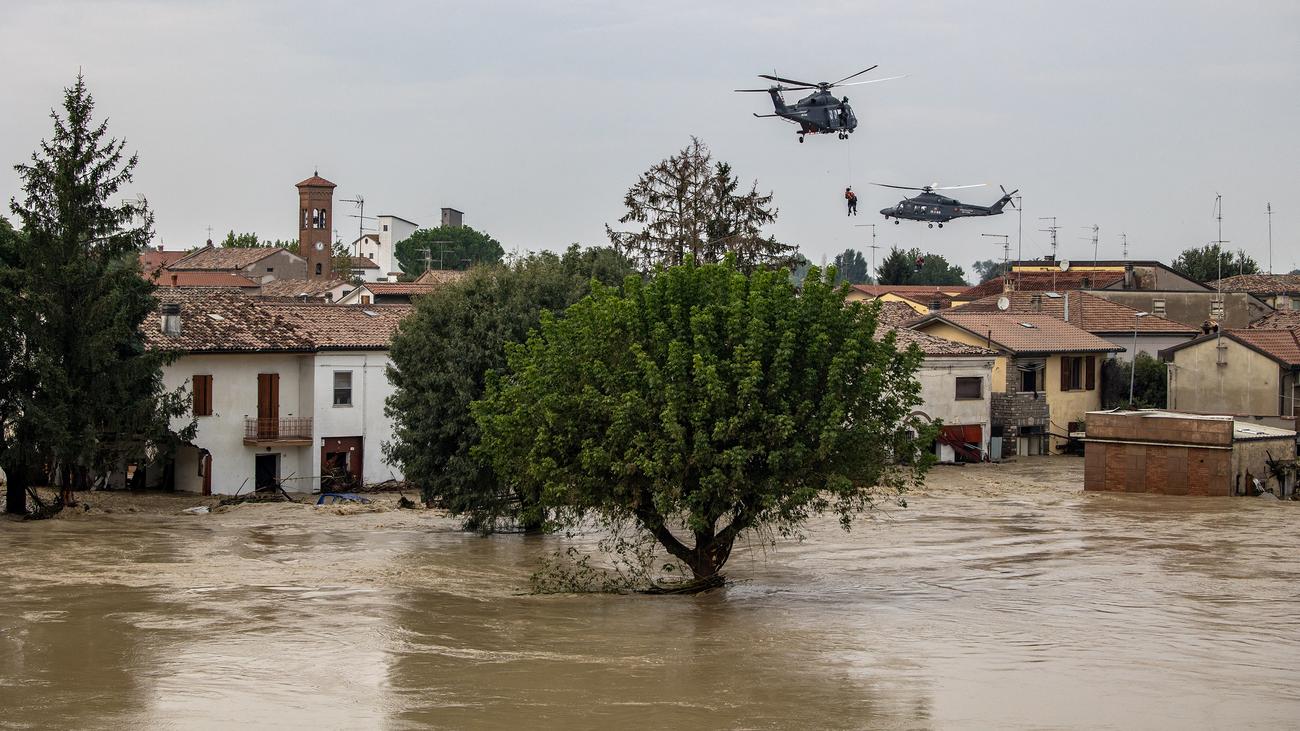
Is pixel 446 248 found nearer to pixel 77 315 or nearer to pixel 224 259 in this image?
pixel 224 259

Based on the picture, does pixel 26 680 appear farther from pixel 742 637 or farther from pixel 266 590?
pixel 742 637

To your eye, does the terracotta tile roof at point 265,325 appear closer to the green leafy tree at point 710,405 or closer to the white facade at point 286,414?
the white facade at point 286,414

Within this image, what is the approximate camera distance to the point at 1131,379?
55156 mm

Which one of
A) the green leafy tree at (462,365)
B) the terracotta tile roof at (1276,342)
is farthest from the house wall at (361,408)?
the terracotta tile roof at (1276,342)

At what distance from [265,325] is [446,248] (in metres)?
89.8

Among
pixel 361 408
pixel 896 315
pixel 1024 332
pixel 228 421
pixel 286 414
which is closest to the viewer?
pixel 228 421

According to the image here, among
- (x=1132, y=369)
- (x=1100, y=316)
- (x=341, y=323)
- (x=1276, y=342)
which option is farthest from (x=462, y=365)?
(x=1100, y=316)

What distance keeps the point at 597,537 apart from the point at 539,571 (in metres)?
7.36

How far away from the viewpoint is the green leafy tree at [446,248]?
129625mm

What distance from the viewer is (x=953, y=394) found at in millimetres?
50875

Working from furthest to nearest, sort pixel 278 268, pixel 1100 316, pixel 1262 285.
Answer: pixel 278 268 < pixel 1262 285 < pixel 1100 316

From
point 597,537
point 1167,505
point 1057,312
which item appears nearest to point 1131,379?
point 1057,312

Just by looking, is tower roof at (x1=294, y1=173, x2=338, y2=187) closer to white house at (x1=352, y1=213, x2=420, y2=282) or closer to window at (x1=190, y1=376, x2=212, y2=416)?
white house at (x1=352, y1=213, x2=420, y2=282)

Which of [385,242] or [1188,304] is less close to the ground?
[385,242]
